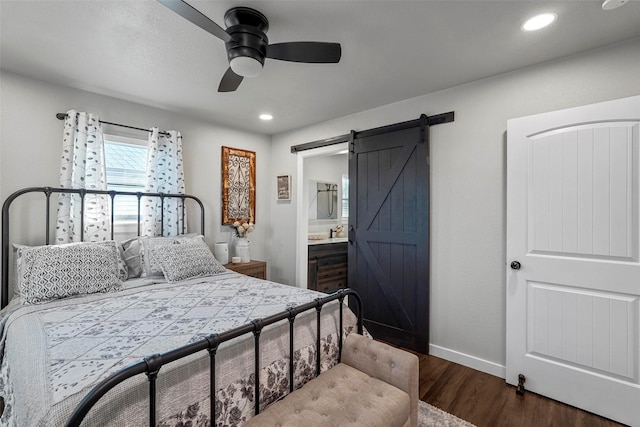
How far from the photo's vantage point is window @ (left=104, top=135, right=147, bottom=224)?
2994mm

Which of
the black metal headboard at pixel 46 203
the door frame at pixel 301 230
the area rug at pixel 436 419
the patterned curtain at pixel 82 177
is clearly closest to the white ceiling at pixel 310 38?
the patterned curtain at pixel 82 177

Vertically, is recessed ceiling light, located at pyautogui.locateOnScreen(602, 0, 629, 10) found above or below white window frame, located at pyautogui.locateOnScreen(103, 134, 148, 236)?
above

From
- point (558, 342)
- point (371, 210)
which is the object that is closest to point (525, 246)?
point (558, 342)

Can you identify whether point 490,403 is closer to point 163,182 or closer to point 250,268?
point 250,268

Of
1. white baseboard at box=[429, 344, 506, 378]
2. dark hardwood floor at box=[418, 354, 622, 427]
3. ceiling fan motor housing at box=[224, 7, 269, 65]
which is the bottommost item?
dark hardwood floor at box=[418, 354, 622, 427]

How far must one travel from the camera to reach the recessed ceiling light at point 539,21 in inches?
68.4

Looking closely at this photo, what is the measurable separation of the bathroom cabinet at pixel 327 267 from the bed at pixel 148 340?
175 cm

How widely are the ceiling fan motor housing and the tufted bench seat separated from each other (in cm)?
181

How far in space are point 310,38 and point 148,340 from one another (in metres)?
2.00

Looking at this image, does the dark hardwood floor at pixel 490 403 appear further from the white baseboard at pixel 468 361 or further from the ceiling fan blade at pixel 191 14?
the ceiling fan blade at pixel 191 14

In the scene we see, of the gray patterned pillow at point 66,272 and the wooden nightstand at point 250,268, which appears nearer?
the gray patterned pillow at point 66,272

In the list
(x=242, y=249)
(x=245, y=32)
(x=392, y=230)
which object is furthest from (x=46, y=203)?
(x=392, y=230)

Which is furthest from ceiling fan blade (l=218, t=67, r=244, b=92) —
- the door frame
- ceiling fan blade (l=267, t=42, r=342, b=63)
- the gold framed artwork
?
the door frame

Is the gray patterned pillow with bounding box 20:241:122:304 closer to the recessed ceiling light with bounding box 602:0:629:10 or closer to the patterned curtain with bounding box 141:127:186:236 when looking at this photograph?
the patterned curtain with bounding box 141:127:186:236
